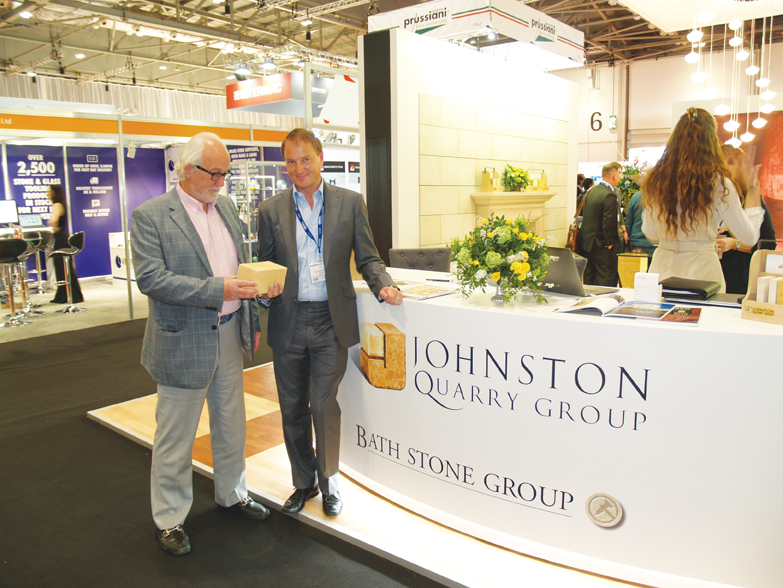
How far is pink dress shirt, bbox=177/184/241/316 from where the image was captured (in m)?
2.22

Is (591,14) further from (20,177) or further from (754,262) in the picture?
(754,262)

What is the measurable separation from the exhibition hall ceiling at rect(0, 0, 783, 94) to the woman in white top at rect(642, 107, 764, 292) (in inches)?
247

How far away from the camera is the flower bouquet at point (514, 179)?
21.3 feet

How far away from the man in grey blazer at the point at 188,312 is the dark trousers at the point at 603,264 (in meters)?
4.58

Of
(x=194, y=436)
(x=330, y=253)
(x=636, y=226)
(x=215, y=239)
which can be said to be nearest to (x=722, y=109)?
(x=636, y=226)

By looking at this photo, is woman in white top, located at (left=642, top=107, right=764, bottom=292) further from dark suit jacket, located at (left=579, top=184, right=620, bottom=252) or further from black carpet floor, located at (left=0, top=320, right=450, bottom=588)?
dark suit jacket, located at (left=579, top=184, right=620, bottom=252)

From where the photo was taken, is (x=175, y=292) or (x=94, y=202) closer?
(x=175, y=292)

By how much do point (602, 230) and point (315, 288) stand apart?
4.46 m

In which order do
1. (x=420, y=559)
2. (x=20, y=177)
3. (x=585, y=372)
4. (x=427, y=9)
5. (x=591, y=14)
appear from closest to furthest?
(x=585, y=372)
(x=420, y=559)
(x=427, y=9)
(x=20, y=177)
(x=591, y=14)

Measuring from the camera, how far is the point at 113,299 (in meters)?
8.77

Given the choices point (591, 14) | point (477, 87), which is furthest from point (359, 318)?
point (591, 14)

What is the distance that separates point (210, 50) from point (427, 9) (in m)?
11.1

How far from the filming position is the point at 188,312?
2188 millimetres

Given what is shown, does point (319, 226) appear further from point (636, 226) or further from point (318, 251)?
point (636, 226)
